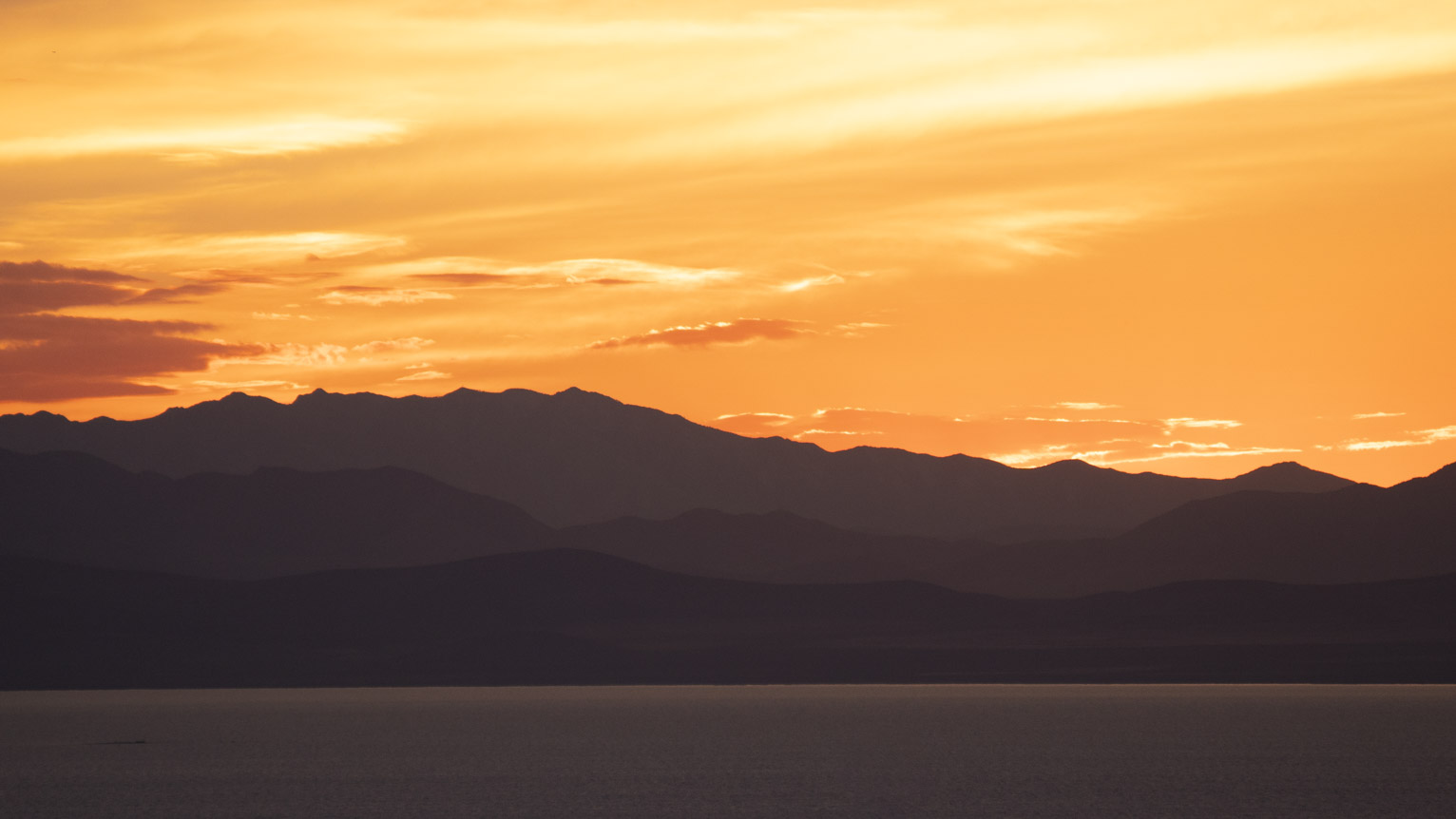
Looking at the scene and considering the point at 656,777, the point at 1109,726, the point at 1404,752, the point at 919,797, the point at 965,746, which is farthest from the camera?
the point at 1109,726

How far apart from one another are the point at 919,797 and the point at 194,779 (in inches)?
1975

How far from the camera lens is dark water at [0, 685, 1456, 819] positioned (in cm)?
9750

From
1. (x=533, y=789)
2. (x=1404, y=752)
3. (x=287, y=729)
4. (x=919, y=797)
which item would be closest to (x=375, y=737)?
(x=287, y=729)

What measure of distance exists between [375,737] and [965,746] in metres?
57.8

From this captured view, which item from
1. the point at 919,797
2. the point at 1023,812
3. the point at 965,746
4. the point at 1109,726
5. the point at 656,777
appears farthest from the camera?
the point at 1109,726

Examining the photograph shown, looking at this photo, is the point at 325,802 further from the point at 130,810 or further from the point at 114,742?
the point at 114,742

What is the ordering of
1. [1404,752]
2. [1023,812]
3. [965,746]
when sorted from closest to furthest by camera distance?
[1023,812] → [1404,752] → [965,746]

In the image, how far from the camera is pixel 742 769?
125438mm

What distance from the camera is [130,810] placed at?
95.9m

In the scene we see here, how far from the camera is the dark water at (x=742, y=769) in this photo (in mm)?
97500

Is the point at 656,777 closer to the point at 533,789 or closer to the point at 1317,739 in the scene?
the point at 533,789

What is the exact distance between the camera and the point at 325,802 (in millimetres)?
99812

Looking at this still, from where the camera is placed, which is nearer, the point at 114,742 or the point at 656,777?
the point at 656,777

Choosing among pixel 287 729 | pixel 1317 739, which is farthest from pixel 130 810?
pixel 1317 739
